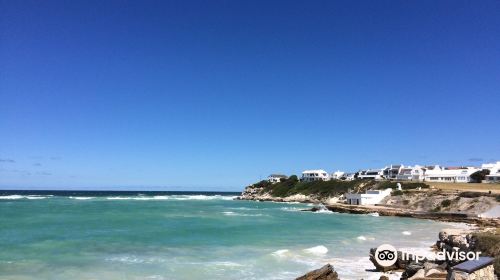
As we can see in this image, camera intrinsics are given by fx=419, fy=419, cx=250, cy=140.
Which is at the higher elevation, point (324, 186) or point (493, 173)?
point (493, 173)

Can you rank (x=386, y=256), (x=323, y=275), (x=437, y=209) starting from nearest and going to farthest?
1. (x=323, y=275)
2. (x=386, y=256)
3. (x=437, y=209)

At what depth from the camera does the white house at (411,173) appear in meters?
112

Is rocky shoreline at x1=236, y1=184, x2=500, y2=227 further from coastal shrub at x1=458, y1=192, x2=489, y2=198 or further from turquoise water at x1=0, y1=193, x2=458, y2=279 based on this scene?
turquoise water at x1=0, y1=193, x2=458, y2=279

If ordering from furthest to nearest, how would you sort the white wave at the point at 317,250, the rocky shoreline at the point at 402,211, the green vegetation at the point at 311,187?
the green vegetation at the point at 311,187 < the rocky shoreline at the point at 402,211 < the white wave at the point at 317,250

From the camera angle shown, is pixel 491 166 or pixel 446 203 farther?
pixel 491 166

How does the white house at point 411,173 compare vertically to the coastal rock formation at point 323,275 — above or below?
above

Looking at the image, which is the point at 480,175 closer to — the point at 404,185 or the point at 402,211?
the point at 404,185

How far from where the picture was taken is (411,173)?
371 ft

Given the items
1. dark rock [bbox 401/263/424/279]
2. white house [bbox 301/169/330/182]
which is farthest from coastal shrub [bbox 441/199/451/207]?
white house [bbox 301/169/330/182]

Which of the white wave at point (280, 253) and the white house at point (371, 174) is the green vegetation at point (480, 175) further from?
the white wave at point (280, 253)

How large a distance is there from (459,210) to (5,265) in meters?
56.2

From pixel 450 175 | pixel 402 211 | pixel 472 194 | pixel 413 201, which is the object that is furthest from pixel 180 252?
pixel 450 175

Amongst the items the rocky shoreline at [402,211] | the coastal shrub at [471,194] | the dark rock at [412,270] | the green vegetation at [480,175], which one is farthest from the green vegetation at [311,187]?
the dark rock at [412,270]

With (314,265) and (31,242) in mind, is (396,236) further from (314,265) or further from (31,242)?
(31,242)
